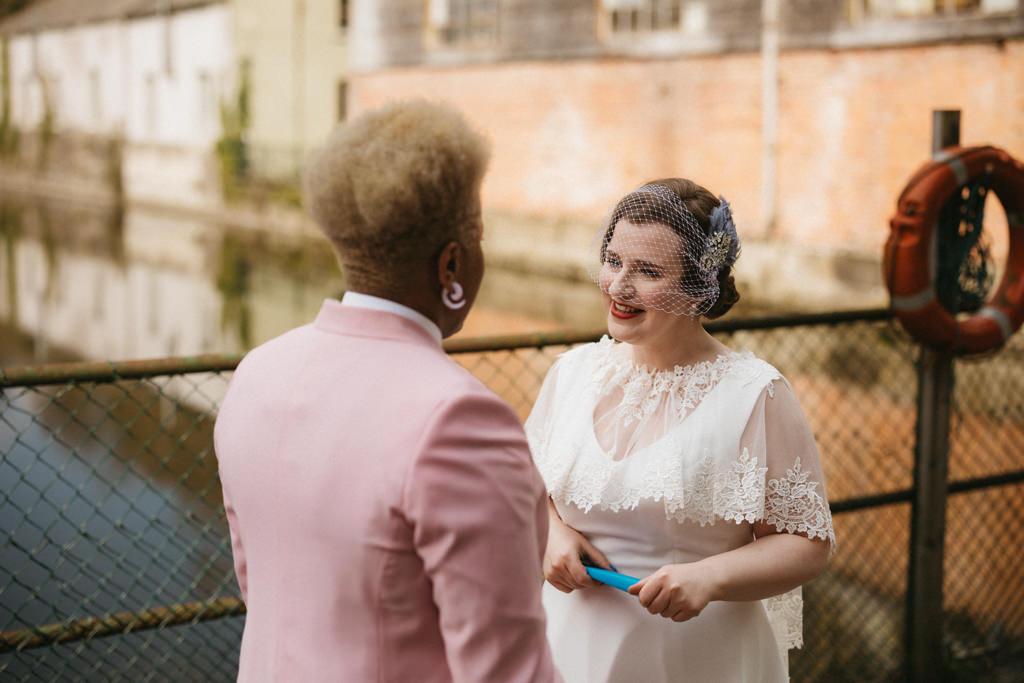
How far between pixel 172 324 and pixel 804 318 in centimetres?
921

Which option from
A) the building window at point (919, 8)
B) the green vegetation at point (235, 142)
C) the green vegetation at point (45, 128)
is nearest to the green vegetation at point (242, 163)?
the green vegetation at point (235, 142)

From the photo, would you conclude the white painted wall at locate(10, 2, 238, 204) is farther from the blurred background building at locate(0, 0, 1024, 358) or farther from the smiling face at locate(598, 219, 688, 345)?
the smiling face at locate(598, 219, 688, 345)

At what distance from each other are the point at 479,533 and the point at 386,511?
115 millimetres

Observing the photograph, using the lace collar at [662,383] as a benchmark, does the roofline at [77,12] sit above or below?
above

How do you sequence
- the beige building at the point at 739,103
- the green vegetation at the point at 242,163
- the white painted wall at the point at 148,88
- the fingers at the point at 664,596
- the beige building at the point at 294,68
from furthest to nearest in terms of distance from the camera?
→ 1. the white painted wall at the point at 148,88
2. the beige building at the point at 294,68
3. the green vegetation at the point at 242,163
4. the beige building at the point at 739,103
5. the fingers at the point at 664,596

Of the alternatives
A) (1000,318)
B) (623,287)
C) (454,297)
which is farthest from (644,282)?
(1000,318)

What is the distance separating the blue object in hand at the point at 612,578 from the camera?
1.92 metres

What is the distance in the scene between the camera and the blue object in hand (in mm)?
1917

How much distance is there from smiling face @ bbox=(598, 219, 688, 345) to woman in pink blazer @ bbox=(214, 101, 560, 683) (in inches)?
25.1

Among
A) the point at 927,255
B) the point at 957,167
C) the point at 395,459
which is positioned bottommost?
the point at 395,459

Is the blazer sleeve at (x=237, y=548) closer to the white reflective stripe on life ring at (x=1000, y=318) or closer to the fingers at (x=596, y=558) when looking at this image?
the fingers at (x=596, y=558)

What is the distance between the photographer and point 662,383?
2.10 meters

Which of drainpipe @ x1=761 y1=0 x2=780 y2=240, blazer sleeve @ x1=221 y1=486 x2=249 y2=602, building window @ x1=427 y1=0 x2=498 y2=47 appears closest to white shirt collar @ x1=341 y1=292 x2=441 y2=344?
blazer sleeve @ x1=221 y1=486 x2=249 y2=602

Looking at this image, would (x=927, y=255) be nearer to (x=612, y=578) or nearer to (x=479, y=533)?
(x=612, y=578)
